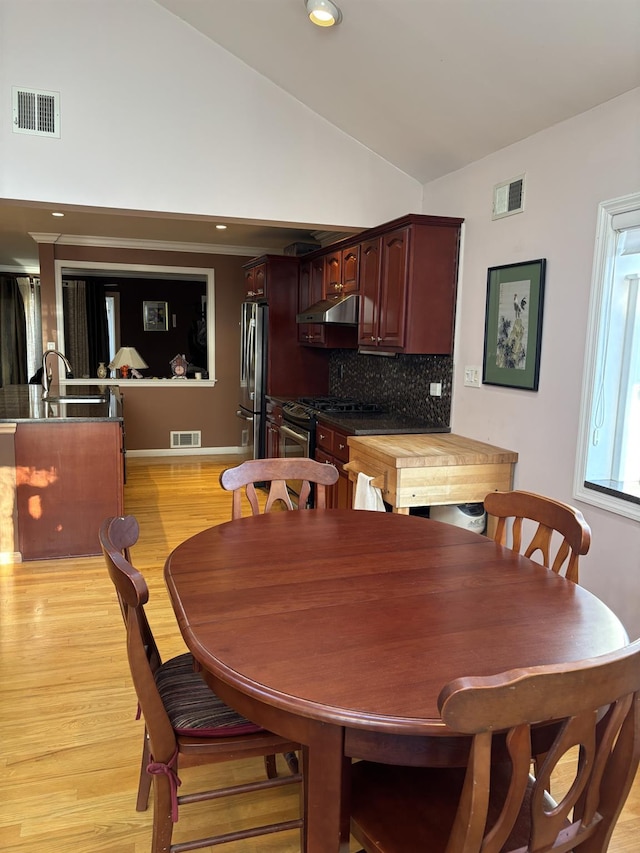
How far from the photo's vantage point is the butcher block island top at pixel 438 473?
304 cm

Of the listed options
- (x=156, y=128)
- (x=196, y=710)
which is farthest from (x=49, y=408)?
(x=196, y=710)

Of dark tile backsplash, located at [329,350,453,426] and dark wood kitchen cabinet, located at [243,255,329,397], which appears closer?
dark tile backsplash, located at [329,350,453,426]

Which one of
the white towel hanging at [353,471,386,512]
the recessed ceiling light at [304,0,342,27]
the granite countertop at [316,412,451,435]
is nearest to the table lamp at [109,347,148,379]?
the granite countertop at [316,412,451,435]

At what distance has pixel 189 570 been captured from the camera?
1.63m

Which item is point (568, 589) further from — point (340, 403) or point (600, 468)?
point (340, 403)

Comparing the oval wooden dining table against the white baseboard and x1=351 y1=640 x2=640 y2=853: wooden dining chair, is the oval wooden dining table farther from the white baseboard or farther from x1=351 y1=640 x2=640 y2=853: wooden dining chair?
the white baseboard

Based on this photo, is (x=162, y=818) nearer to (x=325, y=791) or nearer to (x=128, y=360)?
(x=325, y=791)

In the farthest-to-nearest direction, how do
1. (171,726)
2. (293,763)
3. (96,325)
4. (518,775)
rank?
(96,325) → (293,763) → (171,726) → (518,775)

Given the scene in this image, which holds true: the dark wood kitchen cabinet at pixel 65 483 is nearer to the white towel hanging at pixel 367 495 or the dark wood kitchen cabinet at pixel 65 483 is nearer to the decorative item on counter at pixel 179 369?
the white towel hanging at pixel 367 495

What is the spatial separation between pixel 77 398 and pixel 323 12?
332 centimetres

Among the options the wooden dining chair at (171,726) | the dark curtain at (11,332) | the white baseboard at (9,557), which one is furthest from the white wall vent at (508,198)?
the dark curtain at (11,332)

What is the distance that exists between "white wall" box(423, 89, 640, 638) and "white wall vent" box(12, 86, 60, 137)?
2325mm

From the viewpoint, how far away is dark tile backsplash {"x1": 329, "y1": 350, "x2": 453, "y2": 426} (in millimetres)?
3865

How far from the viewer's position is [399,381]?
14.6 ft
